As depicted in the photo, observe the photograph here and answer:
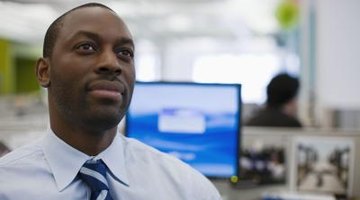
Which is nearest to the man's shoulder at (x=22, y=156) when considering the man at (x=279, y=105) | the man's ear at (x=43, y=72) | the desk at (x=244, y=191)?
the man's ear at (x=43, y=72)

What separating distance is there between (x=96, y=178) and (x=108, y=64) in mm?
213

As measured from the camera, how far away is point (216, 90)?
1.61 metres

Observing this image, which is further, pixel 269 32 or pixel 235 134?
pixel 269 32

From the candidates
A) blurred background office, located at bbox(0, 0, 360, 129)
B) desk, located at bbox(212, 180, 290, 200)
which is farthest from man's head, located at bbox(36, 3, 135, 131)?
desk, located at bbox(212, 180, 290, 200)

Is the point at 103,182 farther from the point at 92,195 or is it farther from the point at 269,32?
the point at 269,32

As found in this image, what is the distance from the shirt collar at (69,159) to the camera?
87cm

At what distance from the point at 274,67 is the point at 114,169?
11.2 m

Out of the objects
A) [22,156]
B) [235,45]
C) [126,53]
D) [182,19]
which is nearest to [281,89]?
[126,53]

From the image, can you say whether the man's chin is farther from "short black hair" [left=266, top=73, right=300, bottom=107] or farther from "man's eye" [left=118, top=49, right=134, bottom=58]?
"short black hair" [left=266, top=73, right=300, bottom=107]

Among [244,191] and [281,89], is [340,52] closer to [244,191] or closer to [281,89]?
[281,89]

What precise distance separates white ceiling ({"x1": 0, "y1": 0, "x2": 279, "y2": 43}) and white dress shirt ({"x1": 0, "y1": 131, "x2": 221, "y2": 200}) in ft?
13.7

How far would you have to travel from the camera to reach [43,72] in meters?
0.90

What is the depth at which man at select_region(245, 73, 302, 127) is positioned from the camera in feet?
7.85

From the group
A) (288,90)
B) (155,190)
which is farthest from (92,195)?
(288,90)
